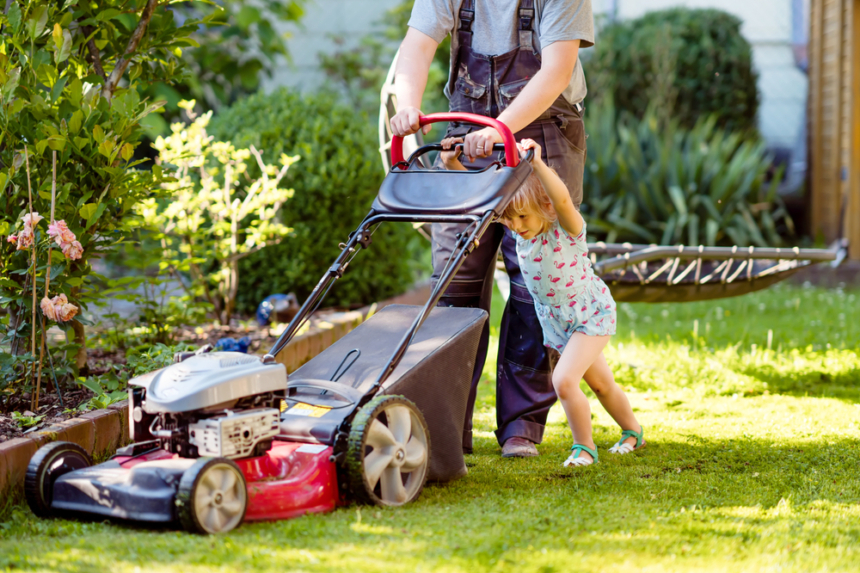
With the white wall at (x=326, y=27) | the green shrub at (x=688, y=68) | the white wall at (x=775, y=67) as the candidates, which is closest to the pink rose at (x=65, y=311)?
the white wall at (x=326, y=27)

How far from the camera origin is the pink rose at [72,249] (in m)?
2.74

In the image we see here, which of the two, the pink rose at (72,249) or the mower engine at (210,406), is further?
the pink rose at (72,249)

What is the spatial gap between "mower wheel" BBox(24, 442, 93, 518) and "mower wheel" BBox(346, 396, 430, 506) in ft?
2.22

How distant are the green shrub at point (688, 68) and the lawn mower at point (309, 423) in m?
7.14

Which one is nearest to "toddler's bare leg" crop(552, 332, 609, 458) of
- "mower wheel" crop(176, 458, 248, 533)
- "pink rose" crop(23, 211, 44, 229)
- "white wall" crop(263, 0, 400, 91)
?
"mower wheel" crop(176, 458, 248, 533)

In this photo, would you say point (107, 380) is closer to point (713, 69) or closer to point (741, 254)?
point (741, 254)

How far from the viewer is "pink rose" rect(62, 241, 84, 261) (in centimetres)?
274

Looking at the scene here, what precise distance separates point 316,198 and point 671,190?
140 inches

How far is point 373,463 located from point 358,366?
1.20ft

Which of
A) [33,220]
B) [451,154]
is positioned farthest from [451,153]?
[33,220]

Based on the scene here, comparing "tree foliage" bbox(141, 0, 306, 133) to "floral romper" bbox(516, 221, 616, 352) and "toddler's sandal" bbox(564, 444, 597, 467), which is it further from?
"toddler's sandal" bbox(564, 444, 597, 467)

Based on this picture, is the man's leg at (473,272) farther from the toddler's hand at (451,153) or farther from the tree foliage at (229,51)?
the tree foliage at (229,51)

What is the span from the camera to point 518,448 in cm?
307

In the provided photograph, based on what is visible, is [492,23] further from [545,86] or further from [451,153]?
[451,153]
